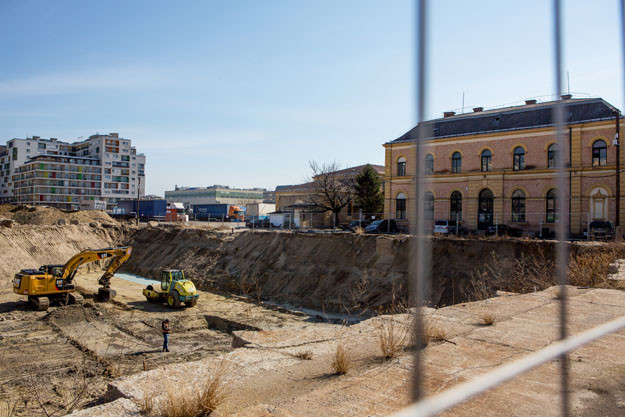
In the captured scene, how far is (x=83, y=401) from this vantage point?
10.8 m

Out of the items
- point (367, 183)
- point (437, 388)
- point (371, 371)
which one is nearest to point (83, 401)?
point (371, 371)

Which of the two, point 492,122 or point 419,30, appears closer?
point 419,30

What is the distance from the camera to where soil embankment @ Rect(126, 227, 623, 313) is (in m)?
22.4

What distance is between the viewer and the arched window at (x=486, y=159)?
38.8 metres

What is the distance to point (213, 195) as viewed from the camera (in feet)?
422

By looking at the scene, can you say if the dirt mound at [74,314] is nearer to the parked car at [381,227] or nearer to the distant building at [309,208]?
the parked car at [381,227]

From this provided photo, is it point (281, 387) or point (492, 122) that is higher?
point (492, 122)

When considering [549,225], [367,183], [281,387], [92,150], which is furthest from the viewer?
[92,150]

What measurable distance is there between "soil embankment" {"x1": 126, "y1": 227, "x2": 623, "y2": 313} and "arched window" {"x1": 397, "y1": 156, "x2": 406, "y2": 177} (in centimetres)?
1480

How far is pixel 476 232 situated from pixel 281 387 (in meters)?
30.5

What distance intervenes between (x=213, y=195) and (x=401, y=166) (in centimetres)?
9268

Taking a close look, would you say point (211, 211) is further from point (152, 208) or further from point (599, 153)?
point (599, 153)

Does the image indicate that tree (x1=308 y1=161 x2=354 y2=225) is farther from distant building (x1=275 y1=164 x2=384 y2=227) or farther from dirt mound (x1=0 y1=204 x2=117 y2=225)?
dirt mound (x1=0 y1=204 x2=117 y2=225)

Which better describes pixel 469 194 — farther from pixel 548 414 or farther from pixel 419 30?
pixel 419 30
